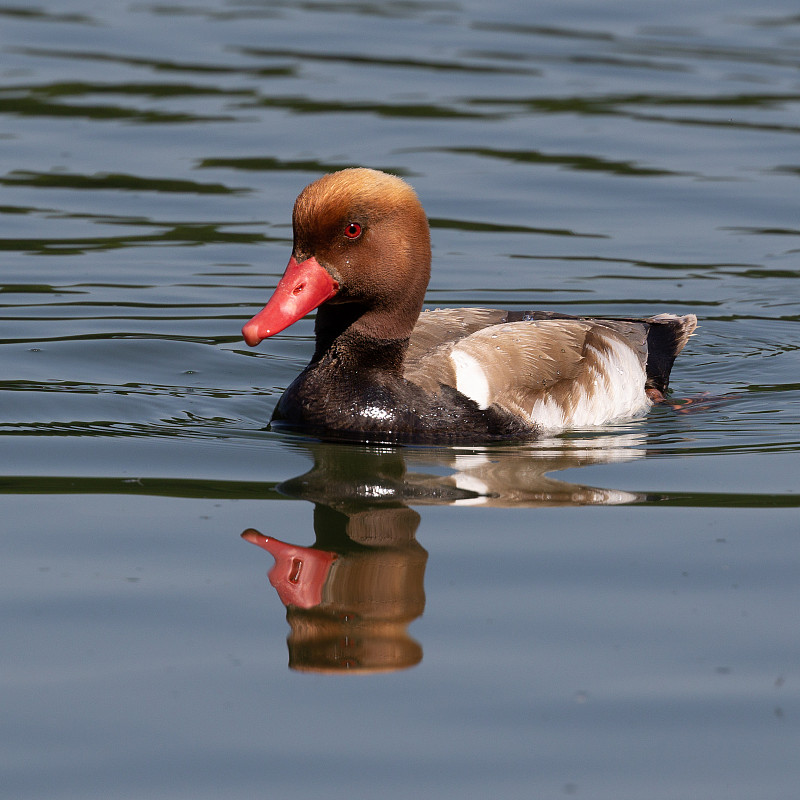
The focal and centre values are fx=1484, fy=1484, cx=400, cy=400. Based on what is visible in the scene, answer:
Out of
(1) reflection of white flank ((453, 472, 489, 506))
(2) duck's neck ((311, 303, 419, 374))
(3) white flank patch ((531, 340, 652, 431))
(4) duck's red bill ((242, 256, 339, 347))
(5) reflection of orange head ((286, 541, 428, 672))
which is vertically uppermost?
(4) duck's red bill ((242, 256, 339, 347))

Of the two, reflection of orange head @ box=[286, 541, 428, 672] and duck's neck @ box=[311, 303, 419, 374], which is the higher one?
duck's neck @ box=[311, 303, 419, 374]

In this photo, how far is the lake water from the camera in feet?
14.2

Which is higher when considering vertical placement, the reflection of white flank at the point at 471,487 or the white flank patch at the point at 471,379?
the white flank patch at the point at 471,379

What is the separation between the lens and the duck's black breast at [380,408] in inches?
290

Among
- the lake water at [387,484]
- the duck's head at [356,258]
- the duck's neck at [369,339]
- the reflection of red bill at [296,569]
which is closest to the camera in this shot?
the lake water at [387,484]

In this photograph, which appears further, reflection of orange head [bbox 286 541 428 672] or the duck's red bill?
the duck's red bill

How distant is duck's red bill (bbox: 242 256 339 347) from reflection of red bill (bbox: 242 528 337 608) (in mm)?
1346

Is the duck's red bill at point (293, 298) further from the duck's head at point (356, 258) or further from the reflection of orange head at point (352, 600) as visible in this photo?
the reflection of orange head at point (352, 600)

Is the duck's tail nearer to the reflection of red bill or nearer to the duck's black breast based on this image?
the duck's black breast

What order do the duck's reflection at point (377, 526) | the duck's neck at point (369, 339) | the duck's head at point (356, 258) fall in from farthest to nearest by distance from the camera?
the duck's neck at point (369, 339) → the duck's head at point (356, 258) → the duck's reflection at point (377, 526)

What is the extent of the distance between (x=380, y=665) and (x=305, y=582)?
0.72 m

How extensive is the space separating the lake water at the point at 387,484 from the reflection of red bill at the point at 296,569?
0.02 m

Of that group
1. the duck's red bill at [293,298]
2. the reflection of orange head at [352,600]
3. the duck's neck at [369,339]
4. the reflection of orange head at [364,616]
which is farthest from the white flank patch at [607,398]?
the reflection of orange head at [364,616]

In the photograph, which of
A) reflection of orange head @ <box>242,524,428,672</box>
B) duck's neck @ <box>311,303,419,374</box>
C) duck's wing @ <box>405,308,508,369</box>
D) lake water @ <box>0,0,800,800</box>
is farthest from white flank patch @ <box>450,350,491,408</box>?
reflection of orange head @ <box>242,524,428,672</box>
